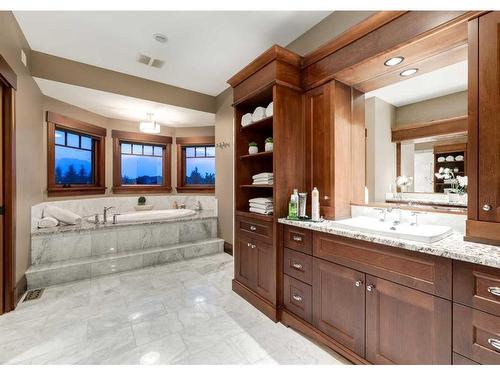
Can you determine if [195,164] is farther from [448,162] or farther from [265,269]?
[448,162]

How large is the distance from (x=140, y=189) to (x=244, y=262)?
338 cm

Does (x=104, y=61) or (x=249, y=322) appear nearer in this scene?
(x=249, y=322)

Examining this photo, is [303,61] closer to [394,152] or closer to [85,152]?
[394,152]

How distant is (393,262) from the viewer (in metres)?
1.32

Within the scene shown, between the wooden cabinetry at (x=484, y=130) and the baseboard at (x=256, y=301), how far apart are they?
1.53m

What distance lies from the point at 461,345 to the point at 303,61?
221 centimetres

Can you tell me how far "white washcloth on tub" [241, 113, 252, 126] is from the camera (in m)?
2.54

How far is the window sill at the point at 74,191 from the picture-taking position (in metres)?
3.60

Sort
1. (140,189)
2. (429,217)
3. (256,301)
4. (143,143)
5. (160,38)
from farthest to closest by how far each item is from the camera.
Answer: (143,143), (140,189), (160,38), (256,301), (429,217)

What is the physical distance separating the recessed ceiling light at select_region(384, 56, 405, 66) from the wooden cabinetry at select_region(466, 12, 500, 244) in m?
0.41

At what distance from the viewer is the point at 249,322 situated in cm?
204

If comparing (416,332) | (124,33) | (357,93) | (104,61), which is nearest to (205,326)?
(416,332)

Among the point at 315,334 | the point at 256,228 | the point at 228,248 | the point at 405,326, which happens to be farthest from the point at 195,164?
the point at 405,326

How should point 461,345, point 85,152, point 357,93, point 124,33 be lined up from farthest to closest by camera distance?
point 85,152, point 124,33, point 357,93, point 461,345
